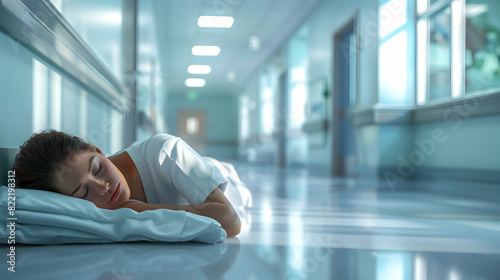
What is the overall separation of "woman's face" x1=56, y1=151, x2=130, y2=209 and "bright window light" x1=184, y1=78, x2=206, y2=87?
1378 cm

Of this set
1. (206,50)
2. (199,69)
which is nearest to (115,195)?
(206,50)

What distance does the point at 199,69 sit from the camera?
43.0ft

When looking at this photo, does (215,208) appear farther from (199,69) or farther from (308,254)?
(199,69)

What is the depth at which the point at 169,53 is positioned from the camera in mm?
11094

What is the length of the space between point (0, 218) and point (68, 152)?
291mm

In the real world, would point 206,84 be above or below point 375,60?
above

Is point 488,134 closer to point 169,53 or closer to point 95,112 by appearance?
point 95,112

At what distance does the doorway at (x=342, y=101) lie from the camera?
6492mm

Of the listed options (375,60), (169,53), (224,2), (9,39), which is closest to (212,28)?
(224,2)

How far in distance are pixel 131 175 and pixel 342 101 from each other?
18.0 feet

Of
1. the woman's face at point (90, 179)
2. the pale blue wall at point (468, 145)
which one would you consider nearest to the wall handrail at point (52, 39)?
the woman's face at point (90, 179)

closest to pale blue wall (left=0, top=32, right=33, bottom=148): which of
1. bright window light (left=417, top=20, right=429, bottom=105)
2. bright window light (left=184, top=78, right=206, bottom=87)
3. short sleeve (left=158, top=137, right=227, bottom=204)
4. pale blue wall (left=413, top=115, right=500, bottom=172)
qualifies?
short sleeve (left=158, top=137, right=227, bottom=204)

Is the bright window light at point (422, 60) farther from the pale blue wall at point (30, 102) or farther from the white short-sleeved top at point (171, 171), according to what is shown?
the white short-sleeved top at point (171, 171)

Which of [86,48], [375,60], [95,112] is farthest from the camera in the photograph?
[375,60]
